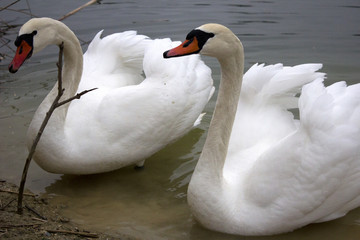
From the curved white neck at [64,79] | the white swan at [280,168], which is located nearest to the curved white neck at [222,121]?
the white swan at [280,168]

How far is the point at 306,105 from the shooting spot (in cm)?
408

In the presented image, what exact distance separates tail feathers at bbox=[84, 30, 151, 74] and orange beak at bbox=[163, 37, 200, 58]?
240 cm

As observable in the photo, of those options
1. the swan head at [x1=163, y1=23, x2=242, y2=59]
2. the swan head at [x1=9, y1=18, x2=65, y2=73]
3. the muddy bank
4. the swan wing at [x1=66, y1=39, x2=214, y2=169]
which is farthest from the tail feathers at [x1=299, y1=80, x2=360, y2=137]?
the swan head at [x1=9, y1=18, x2=65, y2=73]

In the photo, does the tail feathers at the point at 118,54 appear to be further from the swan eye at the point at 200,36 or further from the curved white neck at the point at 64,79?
the swan eye at the point at 200,36

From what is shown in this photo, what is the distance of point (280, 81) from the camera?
4.77m

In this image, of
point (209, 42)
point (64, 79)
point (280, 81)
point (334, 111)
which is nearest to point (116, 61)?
point (64, 79)

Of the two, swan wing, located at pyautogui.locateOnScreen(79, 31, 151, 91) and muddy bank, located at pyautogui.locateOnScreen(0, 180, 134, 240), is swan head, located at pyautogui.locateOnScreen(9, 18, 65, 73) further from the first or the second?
swan wing, located at pyautogui.locateOnScreen(79, 31, 151, 91)

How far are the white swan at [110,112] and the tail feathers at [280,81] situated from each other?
772mm

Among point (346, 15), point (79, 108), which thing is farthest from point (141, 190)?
point (346, 15)

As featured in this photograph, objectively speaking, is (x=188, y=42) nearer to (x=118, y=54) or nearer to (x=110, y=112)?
(x=110, y=112)

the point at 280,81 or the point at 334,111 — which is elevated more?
the point at 334,111

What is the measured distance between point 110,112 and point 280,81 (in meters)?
1.62

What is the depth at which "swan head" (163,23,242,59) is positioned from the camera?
3.62 metres

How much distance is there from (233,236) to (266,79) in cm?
155
